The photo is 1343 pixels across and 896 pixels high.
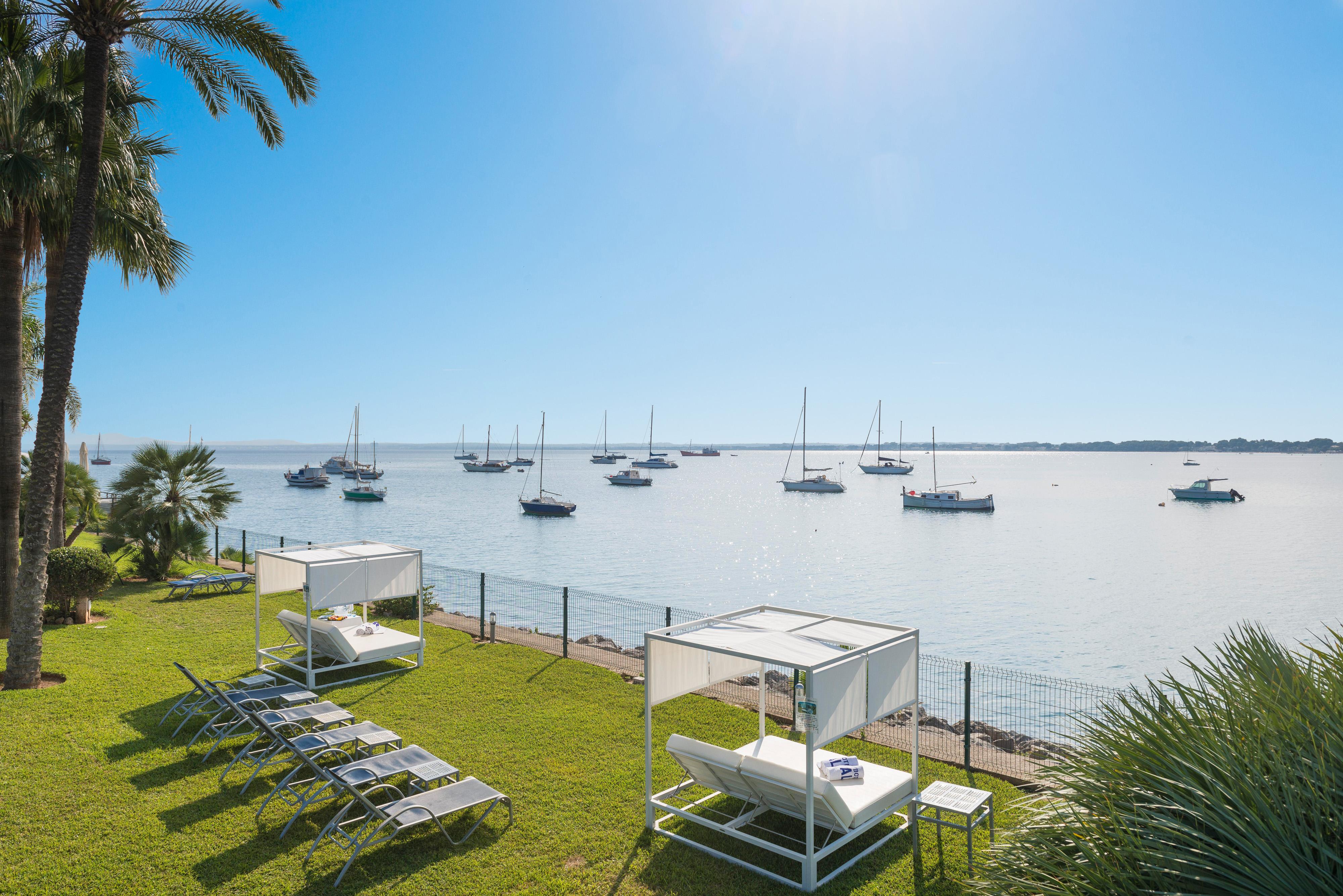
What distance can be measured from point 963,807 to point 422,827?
5372 mm

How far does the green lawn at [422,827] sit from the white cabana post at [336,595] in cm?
51

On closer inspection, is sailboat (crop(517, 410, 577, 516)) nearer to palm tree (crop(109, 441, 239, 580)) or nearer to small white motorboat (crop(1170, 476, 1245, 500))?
palm tree (crop(109, 441, 239, 580))

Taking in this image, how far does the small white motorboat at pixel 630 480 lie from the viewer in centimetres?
12194

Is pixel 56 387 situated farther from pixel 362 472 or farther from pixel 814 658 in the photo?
pixel 362 472

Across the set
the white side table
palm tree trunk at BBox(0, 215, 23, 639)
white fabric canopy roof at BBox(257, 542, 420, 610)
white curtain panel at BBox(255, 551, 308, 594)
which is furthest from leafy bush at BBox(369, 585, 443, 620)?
the white side table

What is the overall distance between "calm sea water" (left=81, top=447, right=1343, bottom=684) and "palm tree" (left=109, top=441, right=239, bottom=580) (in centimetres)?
1951

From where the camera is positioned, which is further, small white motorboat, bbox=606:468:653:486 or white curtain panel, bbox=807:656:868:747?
small white motorboat, bbox=606:468:653:486

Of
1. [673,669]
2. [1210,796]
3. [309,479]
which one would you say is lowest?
[309,479]

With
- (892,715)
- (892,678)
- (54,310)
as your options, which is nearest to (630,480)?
(54,310)

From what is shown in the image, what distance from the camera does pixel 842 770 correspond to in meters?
7.48

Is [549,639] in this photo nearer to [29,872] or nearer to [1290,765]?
[29,872]

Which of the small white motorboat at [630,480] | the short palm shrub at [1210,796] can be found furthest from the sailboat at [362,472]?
the short palm shrub at [1210,796]

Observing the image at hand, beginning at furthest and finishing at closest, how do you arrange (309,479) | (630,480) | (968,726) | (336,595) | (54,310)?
(630,480) < (309,479) < (54,310) < (336,595) < (968,726)

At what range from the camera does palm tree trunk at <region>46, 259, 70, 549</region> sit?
45.1 feet
